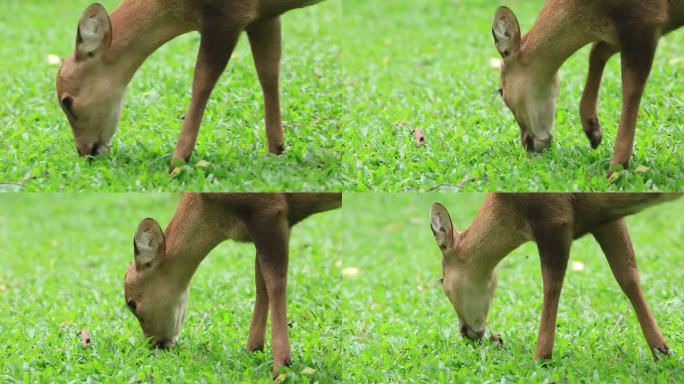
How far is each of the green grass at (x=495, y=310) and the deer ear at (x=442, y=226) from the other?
0.78 meters

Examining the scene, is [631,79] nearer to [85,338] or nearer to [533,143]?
[533,143]

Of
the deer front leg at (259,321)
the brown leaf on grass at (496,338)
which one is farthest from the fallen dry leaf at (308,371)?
the brown leaf on grass at (496,338)

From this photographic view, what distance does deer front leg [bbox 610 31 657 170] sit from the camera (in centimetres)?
592

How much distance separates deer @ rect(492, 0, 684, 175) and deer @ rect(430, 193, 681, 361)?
0.34 metres

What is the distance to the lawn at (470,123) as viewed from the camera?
651 cm

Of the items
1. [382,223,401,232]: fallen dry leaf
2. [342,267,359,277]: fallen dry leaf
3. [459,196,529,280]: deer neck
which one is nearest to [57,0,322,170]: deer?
[459,196,529,280]: deer neck

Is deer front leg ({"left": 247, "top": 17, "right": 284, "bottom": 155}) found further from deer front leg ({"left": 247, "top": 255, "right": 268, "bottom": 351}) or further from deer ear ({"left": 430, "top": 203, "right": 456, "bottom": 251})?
deer ear ({"left": 430, "top": 203, "right": 456, "bottom": 251})

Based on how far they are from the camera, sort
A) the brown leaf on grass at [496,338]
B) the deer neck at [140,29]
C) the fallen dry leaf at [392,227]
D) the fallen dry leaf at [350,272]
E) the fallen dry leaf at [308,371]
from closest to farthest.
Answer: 1. the fallen dry leaf at [308,371]
2. the deer neck at [140,29]
3. the brown leaf on grass at [496,338]
4. the fallen dry leaf at [350,272]
5. the fallen dry leaf at [392,227]

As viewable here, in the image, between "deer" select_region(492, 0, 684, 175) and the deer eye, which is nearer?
"deer" select_region(492, 0, 684, 175)

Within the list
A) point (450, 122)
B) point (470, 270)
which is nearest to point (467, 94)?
point (450, 122)

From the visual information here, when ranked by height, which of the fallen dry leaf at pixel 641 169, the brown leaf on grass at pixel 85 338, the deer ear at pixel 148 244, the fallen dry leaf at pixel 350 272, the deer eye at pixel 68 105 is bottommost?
the brown leaf on grass at pixel 85 338

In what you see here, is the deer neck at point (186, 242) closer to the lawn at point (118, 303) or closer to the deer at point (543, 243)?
the lawn at point (118, 303)

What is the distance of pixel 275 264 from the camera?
6156 mm

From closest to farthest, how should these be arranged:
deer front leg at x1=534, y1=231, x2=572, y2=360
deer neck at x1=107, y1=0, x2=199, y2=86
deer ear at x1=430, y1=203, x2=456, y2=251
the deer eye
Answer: deer front leg at x1=534, y1=231, x2=572, y2=360 → deer neck at x1=107, y1=0, x2=199, y2=86 → the deer eye → deer ear at x1=430, y1=203, x2=456, y2=251
